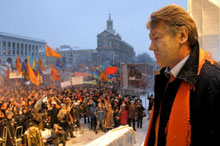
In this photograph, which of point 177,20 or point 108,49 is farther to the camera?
point 108,49

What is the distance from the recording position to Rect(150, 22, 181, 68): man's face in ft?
3.24

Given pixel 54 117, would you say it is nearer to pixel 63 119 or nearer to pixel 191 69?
pixel 63 119

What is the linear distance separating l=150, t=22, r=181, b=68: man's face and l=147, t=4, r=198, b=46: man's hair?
3 centimetres

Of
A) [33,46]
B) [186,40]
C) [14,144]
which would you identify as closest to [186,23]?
[186,40]

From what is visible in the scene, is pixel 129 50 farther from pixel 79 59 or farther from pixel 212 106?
pixel 212 106

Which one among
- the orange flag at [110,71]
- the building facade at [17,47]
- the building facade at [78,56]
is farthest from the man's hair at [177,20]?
the building facade at [78,56]

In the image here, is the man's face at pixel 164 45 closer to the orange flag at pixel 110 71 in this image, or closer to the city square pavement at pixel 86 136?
the city square pavement at pixel 86 136

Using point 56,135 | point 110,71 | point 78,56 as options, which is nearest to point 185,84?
point 56,135

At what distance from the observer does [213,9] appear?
379 cm

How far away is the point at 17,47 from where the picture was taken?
4678 cm

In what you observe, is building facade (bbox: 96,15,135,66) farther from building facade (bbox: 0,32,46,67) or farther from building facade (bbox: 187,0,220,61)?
building facade (bbox: 187,0,220,61)

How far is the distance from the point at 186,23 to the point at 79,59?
49.2 metres

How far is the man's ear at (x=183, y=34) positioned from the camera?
95cm

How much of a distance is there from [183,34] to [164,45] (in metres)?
0.11
